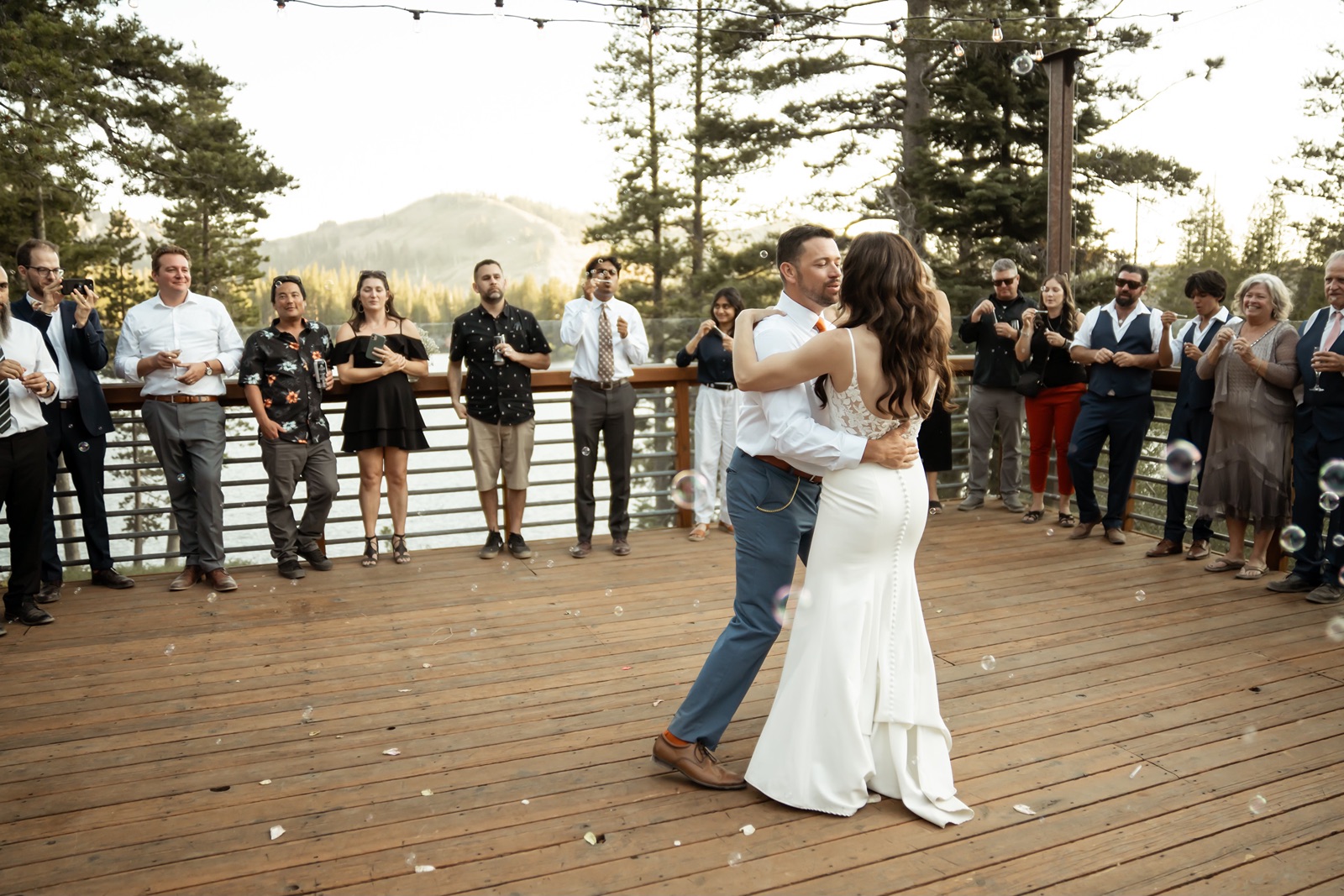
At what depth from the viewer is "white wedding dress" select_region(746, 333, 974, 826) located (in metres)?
2.57

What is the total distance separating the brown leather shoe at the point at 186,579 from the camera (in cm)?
496

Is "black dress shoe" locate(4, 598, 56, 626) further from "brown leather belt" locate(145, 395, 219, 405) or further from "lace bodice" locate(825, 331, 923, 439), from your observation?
"lace bodice" locate(825, 331, 923, 439)

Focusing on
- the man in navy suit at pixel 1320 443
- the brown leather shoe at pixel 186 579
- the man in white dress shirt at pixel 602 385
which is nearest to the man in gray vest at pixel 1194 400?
the man in navy suit at pixel 1320 443

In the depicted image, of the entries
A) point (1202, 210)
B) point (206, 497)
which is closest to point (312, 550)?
point (206, 497)

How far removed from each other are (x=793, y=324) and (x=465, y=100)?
25190 mm

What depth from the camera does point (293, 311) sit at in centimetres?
501

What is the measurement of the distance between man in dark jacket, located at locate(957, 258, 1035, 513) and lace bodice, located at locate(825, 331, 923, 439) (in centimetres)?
399

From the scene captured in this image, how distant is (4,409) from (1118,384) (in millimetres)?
5536

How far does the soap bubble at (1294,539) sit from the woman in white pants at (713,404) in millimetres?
2857

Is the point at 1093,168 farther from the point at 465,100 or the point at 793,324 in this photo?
the point at 465,100

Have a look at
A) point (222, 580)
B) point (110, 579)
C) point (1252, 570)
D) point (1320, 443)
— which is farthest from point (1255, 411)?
point (110, 579)

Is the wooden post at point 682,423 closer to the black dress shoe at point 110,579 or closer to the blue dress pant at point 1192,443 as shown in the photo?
the blue dress pant at point 1192,443

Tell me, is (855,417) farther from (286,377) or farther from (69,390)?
(69,390)

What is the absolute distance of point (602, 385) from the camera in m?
5.59
